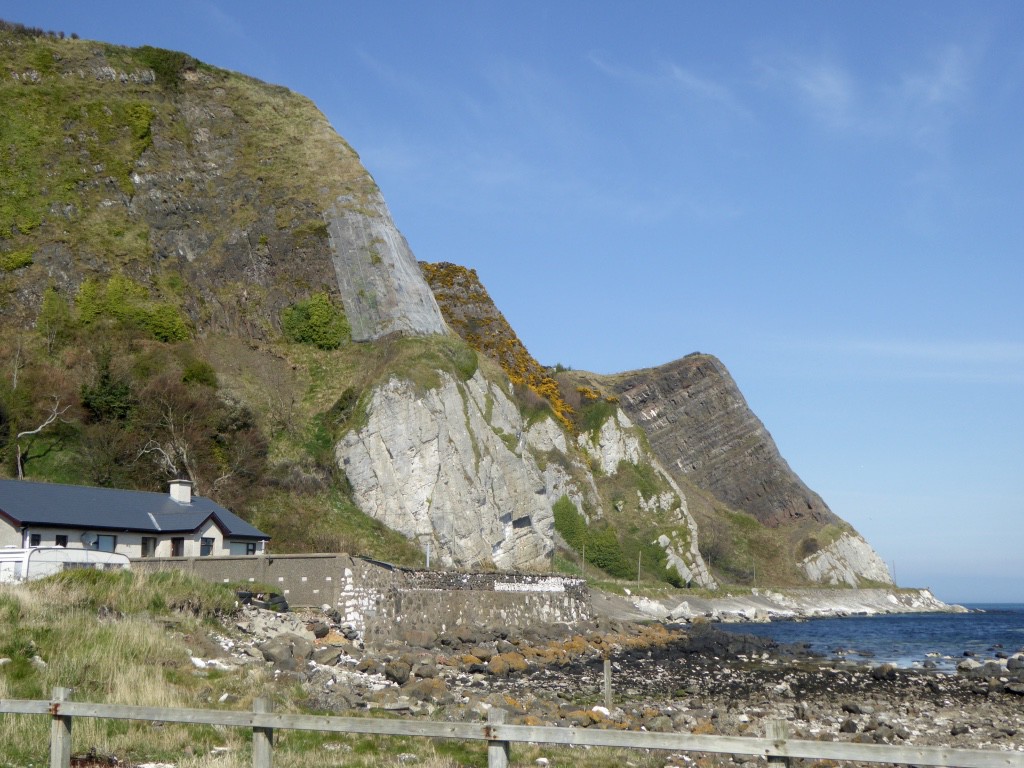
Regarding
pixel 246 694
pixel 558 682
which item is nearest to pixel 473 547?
pixel 558 682

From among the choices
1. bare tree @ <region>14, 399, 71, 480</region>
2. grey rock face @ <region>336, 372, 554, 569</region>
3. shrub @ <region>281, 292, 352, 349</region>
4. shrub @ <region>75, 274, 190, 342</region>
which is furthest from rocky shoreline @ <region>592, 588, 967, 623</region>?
bare tree @ <region>14, 399, 71, 480</region>

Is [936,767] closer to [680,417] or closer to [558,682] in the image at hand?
[558,682]

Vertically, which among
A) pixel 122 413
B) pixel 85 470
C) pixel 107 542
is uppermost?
pixel 122 413

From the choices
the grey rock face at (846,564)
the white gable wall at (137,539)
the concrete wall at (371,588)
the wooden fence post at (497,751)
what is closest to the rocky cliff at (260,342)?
the white gable wall at (137,539)

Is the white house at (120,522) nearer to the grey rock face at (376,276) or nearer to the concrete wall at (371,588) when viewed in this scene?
the concrete wall at (371,588)

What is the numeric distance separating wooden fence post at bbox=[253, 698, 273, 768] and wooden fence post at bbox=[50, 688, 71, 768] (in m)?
2.31

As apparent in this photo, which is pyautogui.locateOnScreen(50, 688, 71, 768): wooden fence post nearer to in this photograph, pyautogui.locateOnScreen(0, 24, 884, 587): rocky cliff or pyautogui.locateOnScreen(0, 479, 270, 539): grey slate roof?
pyautogui.locateOnScreen(0, 479, 270, 539): grey slate roof

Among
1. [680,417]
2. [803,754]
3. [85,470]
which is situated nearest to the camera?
[803,754]

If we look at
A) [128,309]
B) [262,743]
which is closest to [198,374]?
[128,309]

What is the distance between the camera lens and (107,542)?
35.7m

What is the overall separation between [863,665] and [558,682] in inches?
762

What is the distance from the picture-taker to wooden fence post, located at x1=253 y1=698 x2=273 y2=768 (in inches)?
376

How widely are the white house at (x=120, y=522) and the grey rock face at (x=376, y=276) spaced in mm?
25210

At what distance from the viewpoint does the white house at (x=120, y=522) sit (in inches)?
1299
